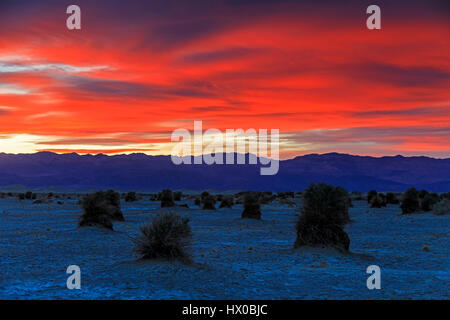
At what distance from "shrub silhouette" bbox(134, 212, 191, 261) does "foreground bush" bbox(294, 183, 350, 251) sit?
5129 millimetres

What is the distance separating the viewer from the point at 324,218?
1920 centimetres

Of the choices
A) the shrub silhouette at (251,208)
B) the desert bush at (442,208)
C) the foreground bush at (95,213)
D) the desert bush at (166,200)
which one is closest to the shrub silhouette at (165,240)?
the foreground bush at (95,213)

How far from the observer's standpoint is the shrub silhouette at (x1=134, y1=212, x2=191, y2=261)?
15.8 metres

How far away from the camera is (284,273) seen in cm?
1523

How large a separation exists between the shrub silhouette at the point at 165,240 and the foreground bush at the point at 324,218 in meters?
5.13

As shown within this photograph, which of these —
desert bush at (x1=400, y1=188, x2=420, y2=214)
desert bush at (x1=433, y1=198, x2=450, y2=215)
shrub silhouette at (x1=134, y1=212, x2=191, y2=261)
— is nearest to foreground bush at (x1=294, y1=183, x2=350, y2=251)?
shrub silhouette at (x1=134, y1=212, x2=191, y2=261)

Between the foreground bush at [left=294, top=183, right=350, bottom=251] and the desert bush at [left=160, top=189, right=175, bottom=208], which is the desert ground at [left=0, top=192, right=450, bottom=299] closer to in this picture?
the foreground bush at [left=294, top=183, right=350, bottom=251]

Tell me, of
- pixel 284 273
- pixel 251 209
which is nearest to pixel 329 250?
pixel 284 273

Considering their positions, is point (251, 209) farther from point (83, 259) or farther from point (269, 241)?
point (83, 259)

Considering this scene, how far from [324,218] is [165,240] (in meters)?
6.27

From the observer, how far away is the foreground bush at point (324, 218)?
19.2 metres

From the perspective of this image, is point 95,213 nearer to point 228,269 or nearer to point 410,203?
point 228,269

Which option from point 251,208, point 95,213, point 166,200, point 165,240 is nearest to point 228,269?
point 165,240
